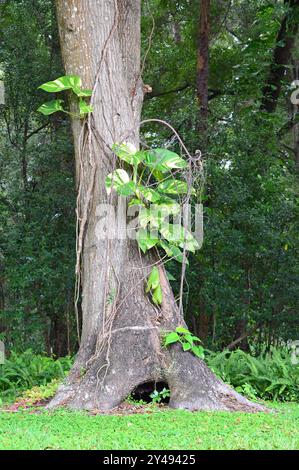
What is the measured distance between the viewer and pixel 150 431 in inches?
174

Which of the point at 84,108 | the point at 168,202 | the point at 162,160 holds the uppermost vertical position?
the point at 84,108

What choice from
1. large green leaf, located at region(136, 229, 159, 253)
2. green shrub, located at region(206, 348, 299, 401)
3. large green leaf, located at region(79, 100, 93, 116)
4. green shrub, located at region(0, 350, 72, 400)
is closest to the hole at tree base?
green shrub, located at region(206, 348, 299, 401)

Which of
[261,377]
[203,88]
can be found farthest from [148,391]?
[203,88]

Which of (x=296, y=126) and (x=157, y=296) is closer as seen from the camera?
(x=157, y=296)

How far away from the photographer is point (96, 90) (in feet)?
19.3

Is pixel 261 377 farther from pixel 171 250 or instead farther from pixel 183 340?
pixel 171 250

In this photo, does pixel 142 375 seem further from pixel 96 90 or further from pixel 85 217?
pixel 96 90

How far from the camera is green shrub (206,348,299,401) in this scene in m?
6.74

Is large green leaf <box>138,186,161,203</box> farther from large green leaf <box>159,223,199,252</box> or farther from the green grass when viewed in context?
the green grass

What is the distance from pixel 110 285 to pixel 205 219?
384 centimetres

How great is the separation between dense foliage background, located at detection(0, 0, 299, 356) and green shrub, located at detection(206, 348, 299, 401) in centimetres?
238

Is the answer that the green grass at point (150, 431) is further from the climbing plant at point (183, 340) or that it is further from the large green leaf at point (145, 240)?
the large green leaf at point (145, 240)

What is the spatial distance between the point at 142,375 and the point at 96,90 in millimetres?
2692

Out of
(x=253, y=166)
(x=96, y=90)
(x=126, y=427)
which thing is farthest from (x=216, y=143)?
(x=126, y=427)
